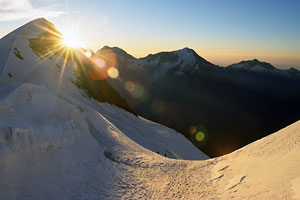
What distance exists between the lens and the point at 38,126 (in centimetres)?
1173

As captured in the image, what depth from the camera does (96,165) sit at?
43.3 ft

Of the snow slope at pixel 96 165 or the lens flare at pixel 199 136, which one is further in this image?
the lens flare at pixel 199 136

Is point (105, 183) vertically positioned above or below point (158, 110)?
below

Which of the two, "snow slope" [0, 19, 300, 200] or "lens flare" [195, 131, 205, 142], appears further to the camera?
"lens flare" [195, 131, 205, 142]

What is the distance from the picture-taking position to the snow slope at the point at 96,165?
9266mm

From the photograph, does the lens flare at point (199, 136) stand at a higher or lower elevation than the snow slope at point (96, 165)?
higher

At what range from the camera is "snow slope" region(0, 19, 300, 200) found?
30.4ft

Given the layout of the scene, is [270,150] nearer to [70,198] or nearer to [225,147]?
[70,198]

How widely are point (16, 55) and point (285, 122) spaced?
21437 centimetres

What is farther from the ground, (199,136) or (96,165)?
(199,136)

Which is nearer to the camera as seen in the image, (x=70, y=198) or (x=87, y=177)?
(x=70, y=198)

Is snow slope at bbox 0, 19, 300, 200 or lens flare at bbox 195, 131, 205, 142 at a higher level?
lens flare at bbox 195, 131, 205, 142

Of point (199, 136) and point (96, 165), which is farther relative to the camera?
point (199, 136)

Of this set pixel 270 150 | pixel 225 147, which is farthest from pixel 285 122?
pixel 270 150
